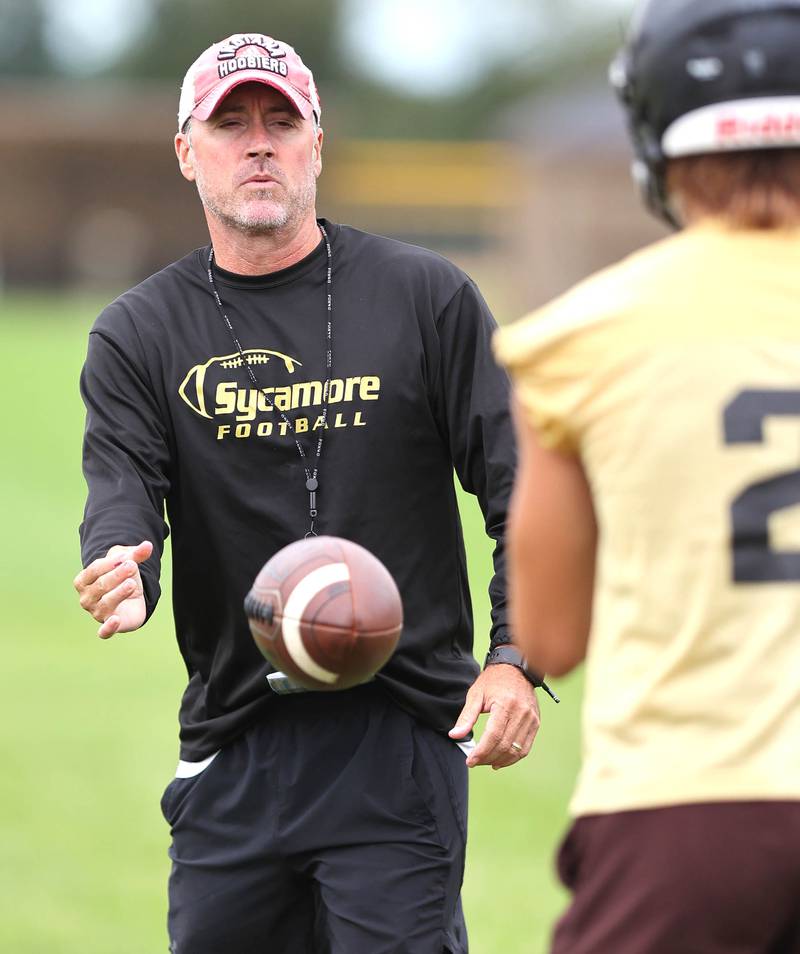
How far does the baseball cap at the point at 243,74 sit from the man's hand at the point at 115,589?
1.23 m

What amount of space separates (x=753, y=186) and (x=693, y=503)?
0.47m

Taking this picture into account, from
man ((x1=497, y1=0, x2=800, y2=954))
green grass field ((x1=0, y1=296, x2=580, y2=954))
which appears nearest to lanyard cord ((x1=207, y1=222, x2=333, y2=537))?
man ((x1=497, y1=0, x2=800, y2=954))

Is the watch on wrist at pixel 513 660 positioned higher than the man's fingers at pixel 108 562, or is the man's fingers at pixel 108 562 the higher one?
the man's fingers at pixel 108 562

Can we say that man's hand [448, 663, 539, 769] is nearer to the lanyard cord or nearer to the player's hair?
the lanyard cord

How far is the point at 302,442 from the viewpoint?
430cm

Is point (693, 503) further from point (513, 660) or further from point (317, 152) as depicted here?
point (317, 152)

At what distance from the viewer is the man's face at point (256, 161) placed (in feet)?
14.5

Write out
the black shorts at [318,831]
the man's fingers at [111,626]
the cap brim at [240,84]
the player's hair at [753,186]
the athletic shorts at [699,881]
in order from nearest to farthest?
the athletic shorts at [699,881] < the player's hair at [753,186] < the man's fingers at [111,626] < the black shorts at [318,831] < the cap brim at [240,84]

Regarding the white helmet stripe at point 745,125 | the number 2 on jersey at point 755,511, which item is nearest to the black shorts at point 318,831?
the number 2 on jersey at point 755,511

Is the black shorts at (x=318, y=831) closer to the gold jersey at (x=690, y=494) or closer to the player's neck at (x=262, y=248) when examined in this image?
the player's neck at (x=262, y=248)

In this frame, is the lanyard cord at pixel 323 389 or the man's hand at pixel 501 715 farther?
the lanyard cord at pixel 323 389

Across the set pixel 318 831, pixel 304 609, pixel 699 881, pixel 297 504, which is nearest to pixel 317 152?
pixel 297 504

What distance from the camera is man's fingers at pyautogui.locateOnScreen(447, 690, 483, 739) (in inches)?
158

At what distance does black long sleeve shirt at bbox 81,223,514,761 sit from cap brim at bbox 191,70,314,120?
44cm
